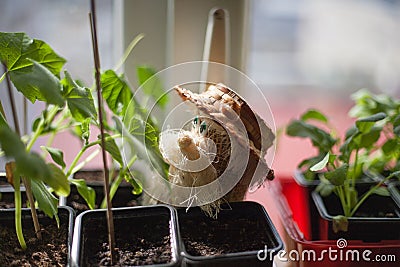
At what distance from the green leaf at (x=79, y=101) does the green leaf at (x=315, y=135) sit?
0.39m

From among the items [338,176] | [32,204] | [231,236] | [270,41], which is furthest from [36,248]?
[270,41]

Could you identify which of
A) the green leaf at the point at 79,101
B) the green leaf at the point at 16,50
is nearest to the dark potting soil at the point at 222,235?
the green leaf at the point at 79,101

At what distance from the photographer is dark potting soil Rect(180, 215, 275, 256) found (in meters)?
0.77

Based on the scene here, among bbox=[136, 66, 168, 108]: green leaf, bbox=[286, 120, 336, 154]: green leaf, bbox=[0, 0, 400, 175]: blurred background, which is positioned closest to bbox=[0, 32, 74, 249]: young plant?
bbox=[136, 66, 168, 108]: green leaf

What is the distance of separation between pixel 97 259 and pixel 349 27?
4.99ft

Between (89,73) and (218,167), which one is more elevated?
(89,73)

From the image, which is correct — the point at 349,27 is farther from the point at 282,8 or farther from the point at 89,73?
the point at 89,73

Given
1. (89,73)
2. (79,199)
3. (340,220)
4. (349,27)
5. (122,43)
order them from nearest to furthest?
(340,220), (79,199), (122,43), (89,73), (349,27)

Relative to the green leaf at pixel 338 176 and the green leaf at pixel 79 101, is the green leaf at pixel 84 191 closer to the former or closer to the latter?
the green leaf at pixel 79 101

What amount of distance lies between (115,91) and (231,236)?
30 cm

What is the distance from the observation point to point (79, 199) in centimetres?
98

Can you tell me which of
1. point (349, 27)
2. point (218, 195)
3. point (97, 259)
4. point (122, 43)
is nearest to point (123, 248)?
point (97, 259)

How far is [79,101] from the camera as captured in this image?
0.75 meters

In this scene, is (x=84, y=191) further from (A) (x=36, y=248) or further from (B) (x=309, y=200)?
(B) (x=309, y=200)
